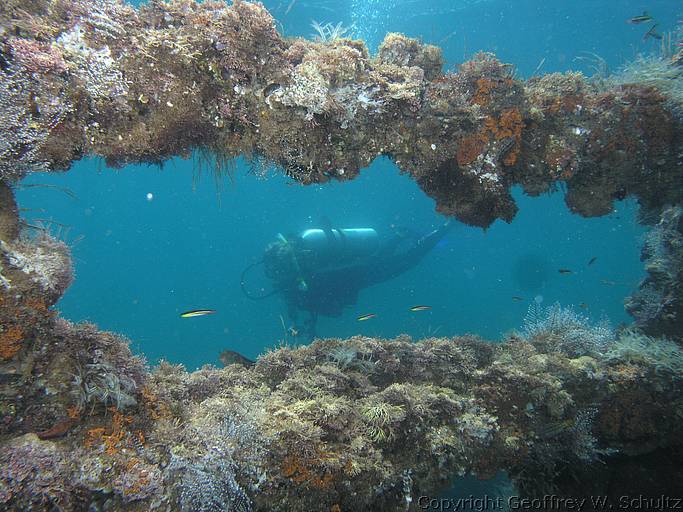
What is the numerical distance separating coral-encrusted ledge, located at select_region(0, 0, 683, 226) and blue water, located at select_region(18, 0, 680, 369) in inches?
28.6

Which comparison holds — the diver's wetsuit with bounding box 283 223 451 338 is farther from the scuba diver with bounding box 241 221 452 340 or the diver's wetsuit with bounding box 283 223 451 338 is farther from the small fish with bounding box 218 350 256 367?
the small fish with bounding box 218 350 256 367

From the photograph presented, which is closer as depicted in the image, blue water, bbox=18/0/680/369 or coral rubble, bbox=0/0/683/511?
coral rubble, bbox=0/0/683/511

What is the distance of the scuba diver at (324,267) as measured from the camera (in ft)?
54.5

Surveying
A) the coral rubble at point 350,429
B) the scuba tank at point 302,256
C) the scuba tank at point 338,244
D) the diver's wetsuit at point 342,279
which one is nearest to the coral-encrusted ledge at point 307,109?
the coral rubble at point 350,429

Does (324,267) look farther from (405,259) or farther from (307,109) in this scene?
(307,109)

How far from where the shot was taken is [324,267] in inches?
691

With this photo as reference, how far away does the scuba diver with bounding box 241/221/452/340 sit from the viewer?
54.5 ft

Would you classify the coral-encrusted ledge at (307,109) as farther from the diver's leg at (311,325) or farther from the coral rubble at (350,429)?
the diver's leg at (311,325)

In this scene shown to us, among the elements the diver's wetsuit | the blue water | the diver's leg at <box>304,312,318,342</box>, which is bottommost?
the diver's leg at <box>304,312,318,342</box>

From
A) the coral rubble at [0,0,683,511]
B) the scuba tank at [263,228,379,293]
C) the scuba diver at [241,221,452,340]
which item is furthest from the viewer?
the scuba diver at [241,221,452,340]

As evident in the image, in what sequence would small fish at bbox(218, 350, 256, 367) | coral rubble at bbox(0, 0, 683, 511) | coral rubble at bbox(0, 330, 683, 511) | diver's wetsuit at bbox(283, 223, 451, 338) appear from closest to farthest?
coral rubble at bbox(0, 330, 683, 511) < coral rubble at bbox(0, 0, 683, 511) < small fish at bbox(218, 350, 256, 367) < diver's wetsuit at bbox(283, 223, 451, 338)

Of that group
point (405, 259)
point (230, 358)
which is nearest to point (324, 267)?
point (405, 259)

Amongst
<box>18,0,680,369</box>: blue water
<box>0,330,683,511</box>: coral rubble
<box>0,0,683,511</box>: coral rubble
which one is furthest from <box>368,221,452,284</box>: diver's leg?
<box>0,330,683,511</box>: coral rubble

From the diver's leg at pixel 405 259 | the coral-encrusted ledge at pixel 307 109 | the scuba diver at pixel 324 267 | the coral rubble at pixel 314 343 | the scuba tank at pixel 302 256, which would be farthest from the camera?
the diver's leg at pixel 405 259
